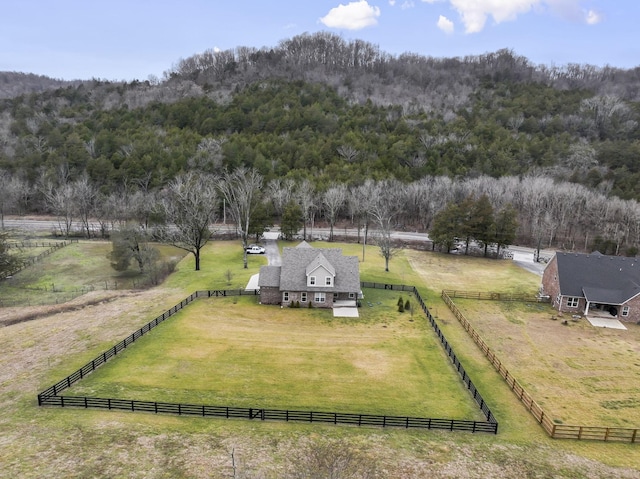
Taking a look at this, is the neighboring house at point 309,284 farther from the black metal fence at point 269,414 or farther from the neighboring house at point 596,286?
the neighboring house at point 596,286

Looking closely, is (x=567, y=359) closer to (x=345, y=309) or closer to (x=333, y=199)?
(x=345, y=309)

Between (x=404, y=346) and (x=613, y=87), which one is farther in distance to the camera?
(x=613, y=87)

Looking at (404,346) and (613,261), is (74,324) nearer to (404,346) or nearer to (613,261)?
(404,346)

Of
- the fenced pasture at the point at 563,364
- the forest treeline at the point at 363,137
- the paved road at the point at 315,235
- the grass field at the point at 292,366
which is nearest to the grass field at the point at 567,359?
the fenced pasture at the point at 563,364

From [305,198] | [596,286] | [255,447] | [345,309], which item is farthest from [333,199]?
[255,447]

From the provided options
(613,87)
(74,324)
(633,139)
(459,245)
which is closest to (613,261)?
(459,245)

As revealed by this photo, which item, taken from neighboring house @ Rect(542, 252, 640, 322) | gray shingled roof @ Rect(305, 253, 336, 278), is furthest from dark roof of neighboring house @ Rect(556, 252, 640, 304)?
gray shingled roof @ Rect(305, 253, 336, 278)

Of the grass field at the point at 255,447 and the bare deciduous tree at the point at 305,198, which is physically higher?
the bare deciduous tree at the point at 305,198
